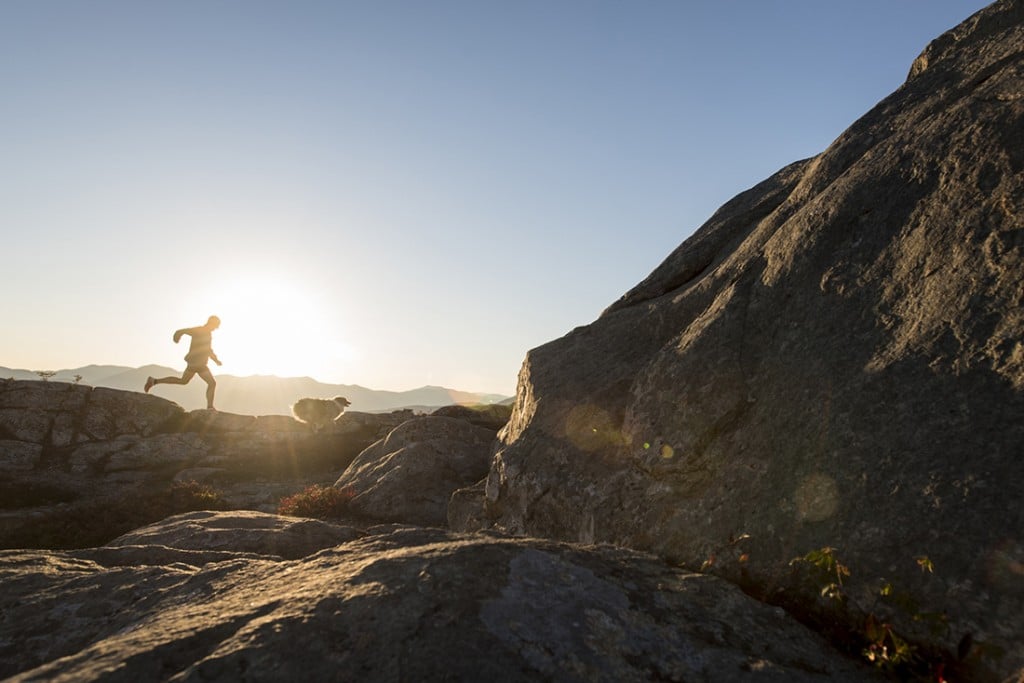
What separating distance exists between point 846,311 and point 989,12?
6.63 m

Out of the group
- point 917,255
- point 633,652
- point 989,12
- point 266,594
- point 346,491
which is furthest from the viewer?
point 346,491

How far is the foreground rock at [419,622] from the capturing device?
13.5ft

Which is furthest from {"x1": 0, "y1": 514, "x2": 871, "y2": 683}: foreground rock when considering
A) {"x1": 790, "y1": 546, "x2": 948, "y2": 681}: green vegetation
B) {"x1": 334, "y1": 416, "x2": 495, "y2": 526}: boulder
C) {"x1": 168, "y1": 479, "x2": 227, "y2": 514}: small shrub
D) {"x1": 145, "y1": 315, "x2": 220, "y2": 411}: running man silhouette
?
→ {"x1": 145, "y1": 315, "x2": 220, "y2": 411}: running man silhouette

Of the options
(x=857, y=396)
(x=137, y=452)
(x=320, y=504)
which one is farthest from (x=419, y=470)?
(x=137, y=452)

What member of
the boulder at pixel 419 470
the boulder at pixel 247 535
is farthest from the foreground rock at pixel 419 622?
the boulder at pixel 419 470

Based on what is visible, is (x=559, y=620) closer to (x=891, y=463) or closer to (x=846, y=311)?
(x=891, y=463)

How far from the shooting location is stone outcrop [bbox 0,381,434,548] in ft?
74.9

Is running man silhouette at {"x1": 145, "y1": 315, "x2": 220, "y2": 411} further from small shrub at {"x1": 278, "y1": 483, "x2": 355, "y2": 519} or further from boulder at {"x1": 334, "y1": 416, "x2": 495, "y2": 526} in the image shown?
small shrub at {"x1": 278, "y1": 483, "x2": 355, "y2": 519}

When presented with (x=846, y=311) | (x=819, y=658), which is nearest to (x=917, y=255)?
(x=846, y=311)

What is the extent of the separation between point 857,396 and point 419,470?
14666 mm

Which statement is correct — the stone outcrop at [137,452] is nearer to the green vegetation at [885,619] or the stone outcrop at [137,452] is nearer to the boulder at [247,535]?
the boulder at [247,535]

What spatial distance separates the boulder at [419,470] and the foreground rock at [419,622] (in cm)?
1164

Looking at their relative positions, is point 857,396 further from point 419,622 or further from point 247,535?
point 247,535

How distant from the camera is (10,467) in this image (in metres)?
26.2
